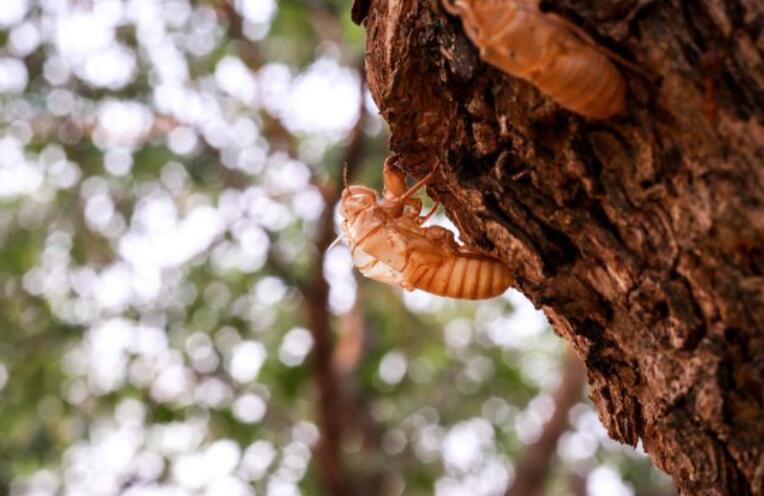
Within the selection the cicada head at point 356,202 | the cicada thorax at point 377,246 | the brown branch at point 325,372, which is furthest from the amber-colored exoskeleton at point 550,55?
the brown branch at point 325,372

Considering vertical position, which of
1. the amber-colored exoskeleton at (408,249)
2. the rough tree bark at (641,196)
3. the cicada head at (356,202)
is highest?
the rough tree bark at (641,196)

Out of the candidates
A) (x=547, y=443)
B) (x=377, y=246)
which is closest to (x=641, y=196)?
(x=377, y=246)

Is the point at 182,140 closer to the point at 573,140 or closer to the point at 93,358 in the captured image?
the point at 93,358

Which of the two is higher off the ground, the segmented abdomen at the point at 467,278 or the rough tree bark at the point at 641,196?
the rough tree bark at the point at 641,196

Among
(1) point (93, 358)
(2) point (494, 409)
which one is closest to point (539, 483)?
(2) point (494, 409)

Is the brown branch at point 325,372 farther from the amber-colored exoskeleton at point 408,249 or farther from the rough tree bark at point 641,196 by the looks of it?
the rough tree bark at point 641,196

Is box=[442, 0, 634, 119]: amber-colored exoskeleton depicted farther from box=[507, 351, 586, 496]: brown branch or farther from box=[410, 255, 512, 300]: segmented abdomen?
box=[507, 351, 586, 496]: brown branch
